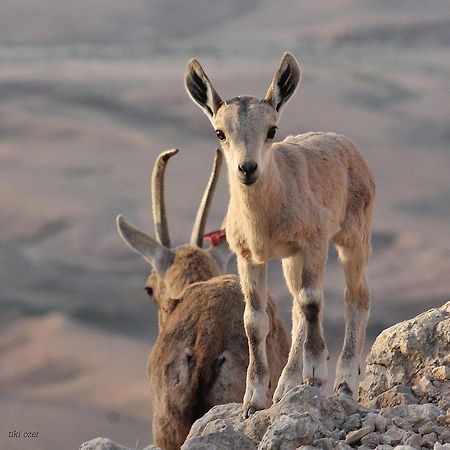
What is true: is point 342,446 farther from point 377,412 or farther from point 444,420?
point 444,420

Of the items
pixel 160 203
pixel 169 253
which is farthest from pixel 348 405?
pixel 160 203

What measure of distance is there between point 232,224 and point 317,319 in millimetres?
931

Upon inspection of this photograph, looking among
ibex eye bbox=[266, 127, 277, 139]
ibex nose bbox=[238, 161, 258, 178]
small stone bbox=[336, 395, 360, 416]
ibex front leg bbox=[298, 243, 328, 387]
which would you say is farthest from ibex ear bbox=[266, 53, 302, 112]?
small stone bbox=[336, 395, 360, 416]

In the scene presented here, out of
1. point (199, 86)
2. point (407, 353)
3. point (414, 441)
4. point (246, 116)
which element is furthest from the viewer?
point (407, 353)

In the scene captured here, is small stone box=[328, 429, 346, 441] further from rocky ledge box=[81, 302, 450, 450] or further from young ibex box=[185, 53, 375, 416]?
young ibex box=[185, 53, 375, 416]

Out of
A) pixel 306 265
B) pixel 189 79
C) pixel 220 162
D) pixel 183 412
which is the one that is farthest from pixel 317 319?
pixel 220 162

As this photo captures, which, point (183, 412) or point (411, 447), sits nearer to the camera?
point (411, 447)

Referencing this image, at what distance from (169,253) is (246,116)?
7069mm

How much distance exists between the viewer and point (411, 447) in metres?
9.07

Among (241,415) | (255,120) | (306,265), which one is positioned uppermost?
(255,120)

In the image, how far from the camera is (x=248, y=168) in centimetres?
977

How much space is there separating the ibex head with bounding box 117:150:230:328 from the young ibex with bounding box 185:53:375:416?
4.47m

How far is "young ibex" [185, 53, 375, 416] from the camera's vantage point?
1012cm

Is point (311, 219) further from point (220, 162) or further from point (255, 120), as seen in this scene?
point (220, 162)
